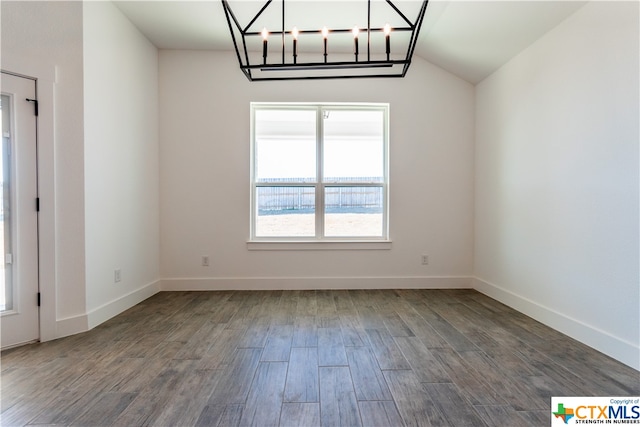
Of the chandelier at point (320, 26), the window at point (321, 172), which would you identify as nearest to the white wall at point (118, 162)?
the chandelier at point (320, 26)

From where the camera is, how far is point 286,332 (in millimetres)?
2598

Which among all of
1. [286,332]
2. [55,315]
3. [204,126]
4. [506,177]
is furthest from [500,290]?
[55,315]

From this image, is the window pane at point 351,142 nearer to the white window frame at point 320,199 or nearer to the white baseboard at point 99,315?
the white window frame at point 320,199

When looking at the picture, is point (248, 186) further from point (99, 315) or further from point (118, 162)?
point (99, 315)

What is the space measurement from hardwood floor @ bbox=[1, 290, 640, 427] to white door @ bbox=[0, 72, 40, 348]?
25 centimetres

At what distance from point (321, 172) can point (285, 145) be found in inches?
23.4

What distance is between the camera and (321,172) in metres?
4.05

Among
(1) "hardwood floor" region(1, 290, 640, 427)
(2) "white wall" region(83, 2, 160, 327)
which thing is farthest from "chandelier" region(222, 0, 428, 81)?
(1) "hardwood floor" region(1, 290, 640, 427)

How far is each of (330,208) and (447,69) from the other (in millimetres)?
2316

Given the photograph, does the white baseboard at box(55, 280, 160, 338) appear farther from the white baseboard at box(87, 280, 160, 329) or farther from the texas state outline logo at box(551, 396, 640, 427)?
the texas state outline logo at box(551, 396, 640, 427)

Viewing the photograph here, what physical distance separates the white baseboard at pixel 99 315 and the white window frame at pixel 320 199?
1340mm

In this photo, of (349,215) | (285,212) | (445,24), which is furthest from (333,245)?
(445,24)

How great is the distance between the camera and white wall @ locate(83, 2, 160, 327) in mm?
2695

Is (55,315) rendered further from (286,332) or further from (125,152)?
(286,332)
